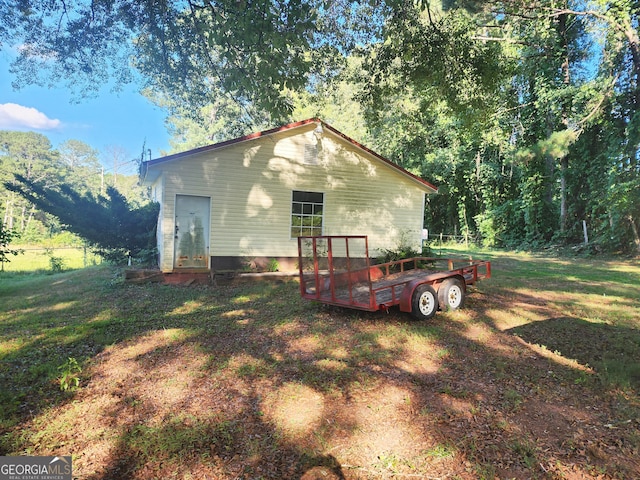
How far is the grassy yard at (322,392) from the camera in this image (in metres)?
2.63

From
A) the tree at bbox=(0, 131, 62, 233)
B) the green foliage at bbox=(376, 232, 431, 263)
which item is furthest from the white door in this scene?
the tree at bbox=(0, 131, 62, 233)

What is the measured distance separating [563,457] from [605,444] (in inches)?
19.1

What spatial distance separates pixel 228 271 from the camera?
9.96 m

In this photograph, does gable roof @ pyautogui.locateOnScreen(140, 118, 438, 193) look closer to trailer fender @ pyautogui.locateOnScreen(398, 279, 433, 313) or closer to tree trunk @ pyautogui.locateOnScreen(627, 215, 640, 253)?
trailer fender @ pyautogui.locateOnScreen(398, 279, 433, 313)

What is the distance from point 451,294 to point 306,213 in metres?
5.77

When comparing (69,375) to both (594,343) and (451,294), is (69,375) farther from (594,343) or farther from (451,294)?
(594,343)

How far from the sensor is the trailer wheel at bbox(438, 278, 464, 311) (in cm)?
643

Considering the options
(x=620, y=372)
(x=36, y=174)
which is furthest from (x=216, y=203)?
(x=36, y=174)

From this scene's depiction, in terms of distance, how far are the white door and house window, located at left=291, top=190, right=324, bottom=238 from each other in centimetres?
261

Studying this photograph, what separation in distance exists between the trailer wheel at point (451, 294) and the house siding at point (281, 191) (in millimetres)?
5366

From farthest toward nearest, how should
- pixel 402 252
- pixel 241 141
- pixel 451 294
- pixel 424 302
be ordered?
pixel 402 252 < pixel 241 141 < pixel 451 294 < pixel 424 302

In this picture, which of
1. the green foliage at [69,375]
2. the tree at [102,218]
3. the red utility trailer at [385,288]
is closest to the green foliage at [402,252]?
the red utility trailer at [385,288]

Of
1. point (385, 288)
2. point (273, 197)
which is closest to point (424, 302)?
point (385, 288)

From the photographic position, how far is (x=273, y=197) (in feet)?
35.2
